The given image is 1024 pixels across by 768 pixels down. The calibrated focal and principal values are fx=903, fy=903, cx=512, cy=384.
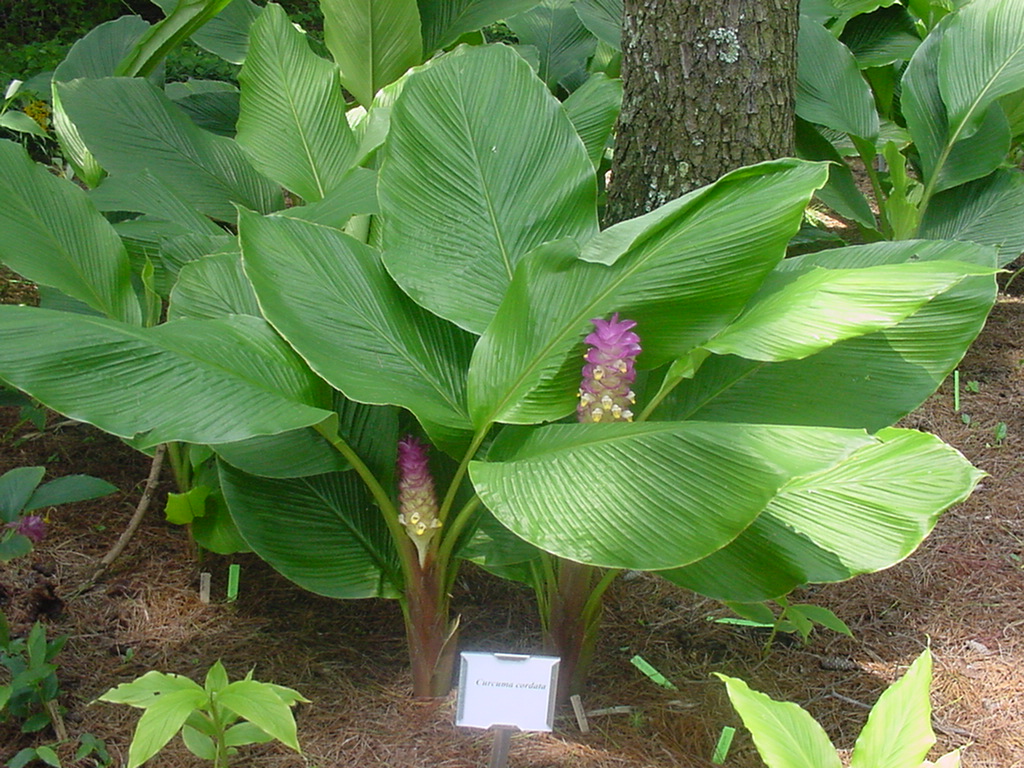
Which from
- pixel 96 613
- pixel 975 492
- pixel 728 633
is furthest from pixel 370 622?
pixel 975 492

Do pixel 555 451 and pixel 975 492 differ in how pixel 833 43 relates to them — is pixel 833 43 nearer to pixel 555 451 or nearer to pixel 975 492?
pixel 975 492

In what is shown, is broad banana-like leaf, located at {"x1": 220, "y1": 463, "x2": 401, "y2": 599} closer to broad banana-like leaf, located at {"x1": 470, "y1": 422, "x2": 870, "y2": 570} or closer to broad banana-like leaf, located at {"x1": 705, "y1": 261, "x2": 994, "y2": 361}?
broad banana-like leaf, located at {"x1": 470, "y1": 422, "x2": 870, "y2": 570}

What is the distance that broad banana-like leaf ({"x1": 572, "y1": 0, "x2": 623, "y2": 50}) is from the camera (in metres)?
2.70

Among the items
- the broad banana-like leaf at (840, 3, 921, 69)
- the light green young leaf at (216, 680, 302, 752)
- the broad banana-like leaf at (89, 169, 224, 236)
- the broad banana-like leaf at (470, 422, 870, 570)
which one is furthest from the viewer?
the broad banana-like leaf at (840, 3, 921, 69)

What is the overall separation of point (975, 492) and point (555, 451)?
1.43 m

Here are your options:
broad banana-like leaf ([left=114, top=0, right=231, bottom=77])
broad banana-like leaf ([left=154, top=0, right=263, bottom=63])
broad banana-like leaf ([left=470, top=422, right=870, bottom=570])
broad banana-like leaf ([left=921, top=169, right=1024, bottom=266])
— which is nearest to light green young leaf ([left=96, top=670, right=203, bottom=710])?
broad banana-like leaf ([left=470, top=422, right=870, bottom=570])

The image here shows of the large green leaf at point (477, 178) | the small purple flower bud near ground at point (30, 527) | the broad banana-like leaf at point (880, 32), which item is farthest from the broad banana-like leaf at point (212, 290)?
the broad banana-like leaf at point (880, 32)

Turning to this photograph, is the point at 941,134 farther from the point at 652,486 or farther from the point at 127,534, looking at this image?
the point at 127,534

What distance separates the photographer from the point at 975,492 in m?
2.10

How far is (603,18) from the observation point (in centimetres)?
276

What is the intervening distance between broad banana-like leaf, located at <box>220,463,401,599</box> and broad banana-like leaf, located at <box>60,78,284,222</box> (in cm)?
82

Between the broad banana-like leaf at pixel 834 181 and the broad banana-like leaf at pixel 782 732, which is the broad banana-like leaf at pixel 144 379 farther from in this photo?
the broad banana-like leaf at pixel 834 181

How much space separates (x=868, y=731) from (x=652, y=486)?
0.37 metres

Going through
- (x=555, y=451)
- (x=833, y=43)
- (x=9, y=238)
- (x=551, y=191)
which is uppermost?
(x=833, y=43)
